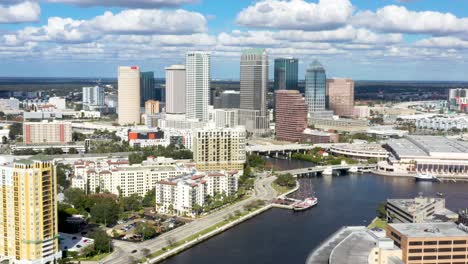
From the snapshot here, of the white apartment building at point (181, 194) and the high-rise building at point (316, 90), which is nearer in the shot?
the white apartment building at point (181, 194)

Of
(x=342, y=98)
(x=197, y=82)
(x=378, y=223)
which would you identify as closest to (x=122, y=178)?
(x=378, y=223)

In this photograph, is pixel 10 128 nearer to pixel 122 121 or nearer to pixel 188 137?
pixel 122 121

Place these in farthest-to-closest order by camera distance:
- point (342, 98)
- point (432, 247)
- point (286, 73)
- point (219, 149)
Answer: point (342, 98) → point (286, 73) → point (219, 149) → point (432, 247)

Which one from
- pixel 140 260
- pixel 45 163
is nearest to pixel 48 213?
pixel 45 163

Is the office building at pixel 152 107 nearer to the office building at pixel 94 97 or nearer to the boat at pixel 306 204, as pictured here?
the office building at pixel 94 97

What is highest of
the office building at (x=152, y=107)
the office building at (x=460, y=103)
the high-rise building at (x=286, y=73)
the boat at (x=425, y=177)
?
the high-rise building at (x=286, y=73)

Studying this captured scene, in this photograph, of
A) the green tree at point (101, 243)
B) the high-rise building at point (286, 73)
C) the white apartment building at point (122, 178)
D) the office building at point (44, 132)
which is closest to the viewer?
the green tree at point (101, 243)

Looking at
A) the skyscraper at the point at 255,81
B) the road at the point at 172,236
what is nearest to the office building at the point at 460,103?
the skyscraper at the point at 255,81

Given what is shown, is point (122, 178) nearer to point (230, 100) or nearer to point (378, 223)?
point (378, 223)
